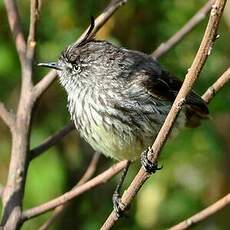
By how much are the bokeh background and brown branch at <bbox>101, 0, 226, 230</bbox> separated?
5.02 ft

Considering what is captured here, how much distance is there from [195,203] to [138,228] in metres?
0.45

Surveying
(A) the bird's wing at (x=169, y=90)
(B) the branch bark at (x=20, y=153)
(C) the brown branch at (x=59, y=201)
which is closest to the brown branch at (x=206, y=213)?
(C) the brown branch at (x=59, y=201)

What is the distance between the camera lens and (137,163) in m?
5.56

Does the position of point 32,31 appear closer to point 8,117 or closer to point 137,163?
point 8,117

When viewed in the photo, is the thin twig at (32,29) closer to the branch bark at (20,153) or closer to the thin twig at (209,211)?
the branch bark at (20,153)

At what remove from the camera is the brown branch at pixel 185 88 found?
2846 mm

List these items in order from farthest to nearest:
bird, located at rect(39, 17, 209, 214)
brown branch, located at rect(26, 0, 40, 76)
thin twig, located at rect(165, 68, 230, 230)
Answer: bird, located at rect(39, 17, 209, 214)
brown branch, located at rect(26, 0, 40, 76)
thin twig, located at rect(165, 68, 230, 230)

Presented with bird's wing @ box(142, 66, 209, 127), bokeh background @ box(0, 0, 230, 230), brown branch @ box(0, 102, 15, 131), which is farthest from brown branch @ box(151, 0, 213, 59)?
brown branch @ box(0, 102, 15, 131)

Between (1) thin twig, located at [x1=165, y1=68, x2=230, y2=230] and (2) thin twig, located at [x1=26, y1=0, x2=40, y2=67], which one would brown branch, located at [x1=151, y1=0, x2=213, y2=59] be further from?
(2) thin twig, located at [x1=26, y1=0, x2=40, y2=67]

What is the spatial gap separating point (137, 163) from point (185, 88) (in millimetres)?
2504

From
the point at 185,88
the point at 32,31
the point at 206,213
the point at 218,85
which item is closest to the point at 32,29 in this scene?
the point at 32,31

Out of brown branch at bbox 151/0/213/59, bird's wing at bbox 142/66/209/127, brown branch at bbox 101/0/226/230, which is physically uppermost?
brown branch at bbox 101/0/226/230

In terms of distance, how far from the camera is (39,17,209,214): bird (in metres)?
4.23

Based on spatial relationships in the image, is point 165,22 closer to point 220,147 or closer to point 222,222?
point 220,147
